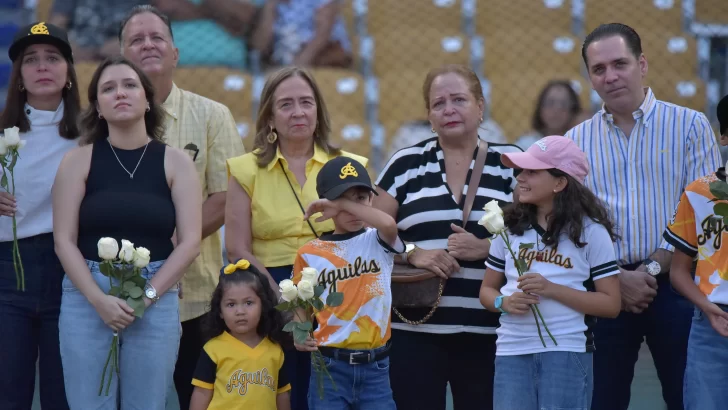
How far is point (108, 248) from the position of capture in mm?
3293

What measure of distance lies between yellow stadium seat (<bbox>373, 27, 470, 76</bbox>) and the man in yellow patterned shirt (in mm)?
4201

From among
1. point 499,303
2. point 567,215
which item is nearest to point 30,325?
point 499,303

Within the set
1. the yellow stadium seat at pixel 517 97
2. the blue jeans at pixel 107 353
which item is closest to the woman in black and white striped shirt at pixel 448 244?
the blue jeans at pixel 107 353

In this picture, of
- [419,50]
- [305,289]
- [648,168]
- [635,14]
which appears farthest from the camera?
[635,14]

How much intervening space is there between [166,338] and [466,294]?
1115 millimetres

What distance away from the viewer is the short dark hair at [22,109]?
386cm

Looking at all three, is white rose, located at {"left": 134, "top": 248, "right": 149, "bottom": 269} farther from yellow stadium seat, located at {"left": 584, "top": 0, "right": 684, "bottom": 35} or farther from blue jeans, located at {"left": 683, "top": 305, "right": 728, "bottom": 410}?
yellow stadium seat, located at {"left": 584, "top": 0, "right": 684, "bottom": 35}

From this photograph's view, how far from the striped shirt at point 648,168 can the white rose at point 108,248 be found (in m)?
1.77

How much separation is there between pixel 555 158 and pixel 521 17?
18.2ft

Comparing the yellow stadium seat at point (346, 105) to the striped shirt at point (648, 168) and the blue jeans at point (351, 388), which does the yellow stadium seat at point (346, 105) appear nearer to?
the striped shirt at point (648, 168)

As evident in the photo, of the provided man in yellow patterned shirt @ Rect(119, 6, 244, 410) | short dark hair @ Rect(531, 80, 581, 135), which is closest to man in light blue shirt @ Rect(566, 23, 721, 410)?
man in yellow patterned shirt @ Rect(119, 6, 244, 410)

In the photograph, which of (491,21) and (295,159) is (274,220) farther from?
(491,21)

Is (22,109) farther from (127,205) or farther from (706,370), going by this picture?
(706,370)

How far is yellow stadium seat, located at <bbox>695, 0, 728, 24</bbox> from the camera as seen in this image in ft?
27.8
